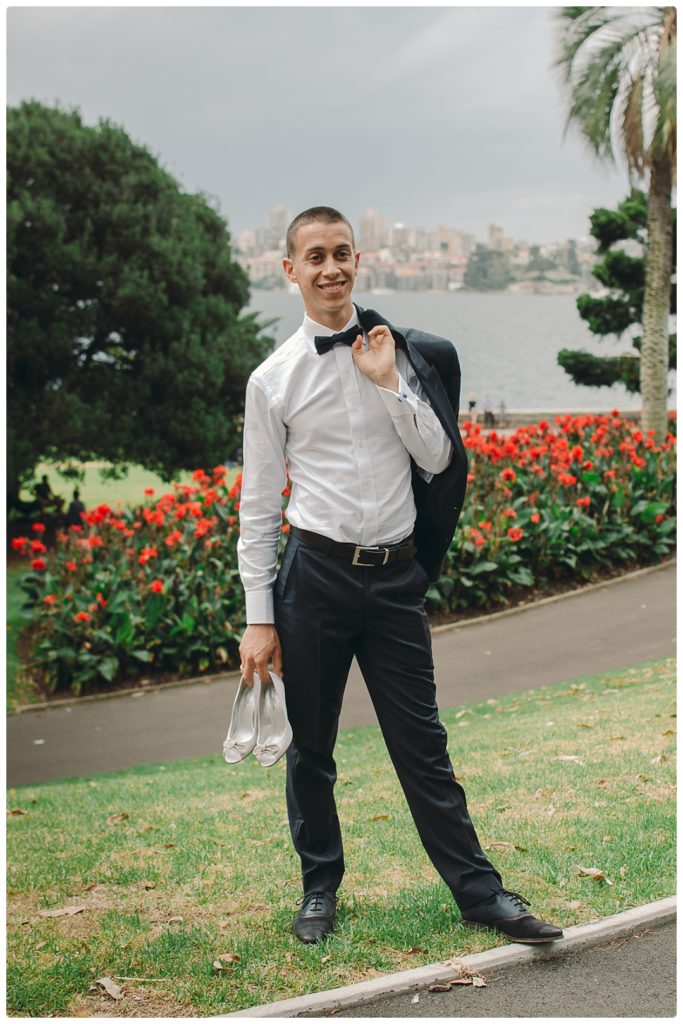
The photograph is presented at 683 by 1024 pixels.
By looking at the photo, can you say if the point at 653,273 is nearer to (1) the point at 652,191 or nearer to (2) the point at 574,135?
(1) the point at 652,191

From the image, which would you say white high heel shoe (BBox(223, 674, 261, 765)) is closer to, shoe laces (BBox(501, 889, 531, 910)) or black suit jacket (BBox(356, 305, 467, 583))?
black suit jacket (BBox(356, 305, 467, 583))

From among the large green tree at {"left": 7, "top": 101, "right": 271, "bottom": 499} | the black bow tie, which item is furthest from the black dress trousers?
the large green tree at {"left": 7, "top": 101, "right": 271, "bottom": 499}

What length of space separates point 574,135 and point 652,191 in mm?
1733

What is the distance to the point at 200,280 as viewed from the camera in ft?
61.8

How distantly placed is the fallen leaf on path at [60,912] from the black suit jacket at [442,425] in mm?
1965

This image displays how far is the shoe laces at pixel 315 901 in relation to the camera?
383 centimetres

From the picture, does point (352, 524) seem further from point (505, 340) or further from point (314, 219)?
point (505, 340)

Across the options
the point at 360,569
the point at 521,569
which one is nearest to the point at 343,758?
the point at 360,569

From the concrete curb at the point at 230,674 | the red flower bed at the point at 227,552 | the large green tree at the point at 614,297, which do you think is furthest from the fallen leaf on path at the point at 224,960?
the large green tree at the point at 614,297

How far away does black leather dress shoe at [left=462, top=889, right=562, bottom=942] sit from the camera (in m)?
3.54

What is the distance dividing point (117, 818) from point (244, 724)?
2.59m

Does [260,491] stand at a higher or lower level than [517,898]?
higher

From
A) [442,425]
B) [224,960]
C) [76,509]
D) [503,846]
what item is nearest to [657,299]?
[76,509]

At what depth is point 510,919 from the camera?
359cm
